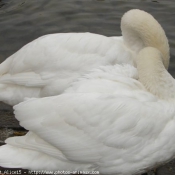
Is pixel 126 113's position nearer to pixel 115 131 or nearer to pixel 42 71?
pixel 115 131

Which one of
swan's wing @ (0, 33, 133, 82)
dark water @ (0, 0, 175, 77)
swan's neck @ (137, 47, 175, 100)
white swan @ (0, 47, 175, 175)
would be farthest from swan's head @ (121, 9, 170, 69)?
dark water @ (0, 0, 175, 77)

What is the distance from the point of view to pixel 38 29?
725 centimetres

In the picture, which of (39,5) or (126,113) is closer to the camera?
(126,113)

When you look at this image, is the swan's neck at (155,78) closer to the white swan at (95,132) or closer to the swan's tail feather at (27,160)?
the white swan at (95,132)

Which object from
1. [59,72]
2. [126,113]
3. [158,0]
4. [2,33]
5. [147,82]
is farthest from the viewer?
[158,0]

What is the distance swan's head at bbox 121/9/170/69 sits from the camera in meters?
4.68

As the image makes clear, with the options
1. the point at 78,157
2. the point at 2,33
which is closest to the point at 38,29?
the point at 2,33

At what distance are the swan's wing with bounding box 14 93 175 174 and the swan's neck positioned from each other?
0.39 m

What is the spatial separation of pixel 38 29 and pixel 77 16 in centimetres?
70

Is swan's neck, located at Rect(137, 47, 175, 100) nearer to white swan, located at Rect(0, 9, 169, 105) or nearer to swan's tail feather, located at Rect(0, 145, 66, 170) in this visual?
white swan, located at Rect(0, 9, 169, 105)

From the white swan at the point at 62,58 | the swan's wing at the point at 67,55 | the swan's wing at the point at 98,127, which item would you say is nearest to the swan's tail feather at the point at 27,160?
the swan's wing at the point at 98,127

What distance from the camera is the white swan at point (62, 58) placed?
4539 millimetres

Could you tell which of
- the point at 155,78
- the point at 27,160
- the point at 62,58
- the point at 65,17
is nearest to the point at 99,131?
the point at 27,160

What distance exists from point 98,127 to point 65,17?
427cm
